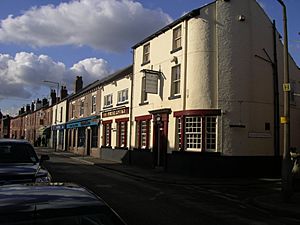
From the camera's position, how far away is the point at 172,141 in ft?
70.4

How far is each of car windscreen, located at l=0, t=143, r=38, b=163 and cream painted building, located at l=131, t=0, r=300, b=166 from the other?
11.2 metres

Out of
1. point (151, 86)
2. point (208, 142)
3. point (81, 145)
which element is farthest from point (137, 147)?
point (81, 145)

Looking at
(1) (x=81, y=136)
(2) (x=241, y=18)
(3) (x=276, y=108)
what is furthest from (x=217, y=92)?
(1) (x=81, y=136)

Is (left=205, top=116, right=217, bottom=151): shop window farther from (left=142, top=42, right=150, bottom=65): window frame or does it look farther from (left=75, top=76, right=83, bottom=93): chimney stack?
(left=75, top=76, right=83, bottom=93): chimney stack

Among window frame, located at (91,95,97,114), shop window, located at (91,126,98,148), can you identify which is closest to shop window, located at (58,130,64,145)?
window frame, located at (91,95,97,114)

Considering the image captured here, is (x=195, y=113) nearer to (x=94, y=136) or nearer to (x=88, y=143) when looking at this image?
(x=94, y=136)

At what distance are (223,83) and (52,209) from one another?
697 inches

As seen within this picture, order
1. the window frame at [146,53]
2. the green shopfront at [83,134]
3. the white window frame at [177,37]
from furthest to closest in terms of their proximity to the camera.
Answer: the green shopfront at [83,134] → the window frame at [146,53] → the white window frame at [177,37]

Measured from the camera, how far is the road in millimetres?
9125

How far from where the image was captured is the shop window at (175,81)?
21953 mm

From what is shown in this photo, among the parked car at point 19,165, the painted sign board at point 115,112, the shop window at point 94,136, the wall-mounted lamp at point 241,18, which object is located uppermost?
the wall-mounted lamp at point 241,18

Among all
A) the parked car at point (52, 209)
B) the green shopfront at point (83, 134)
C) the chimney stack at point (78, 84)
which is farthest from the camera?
the chimney stack at point (78, 84)

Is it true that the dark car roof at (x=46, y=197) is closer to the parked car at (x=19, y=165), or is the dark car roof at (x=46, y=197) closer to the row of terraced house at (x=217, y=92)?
the parked car at (x=19, y=165)

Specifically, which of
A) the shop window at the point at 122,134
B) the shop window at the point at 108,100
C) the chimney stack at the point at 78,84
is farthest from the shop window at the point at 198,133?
the chimney stack at the point at 78,84
